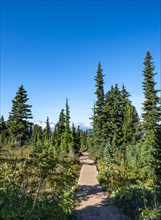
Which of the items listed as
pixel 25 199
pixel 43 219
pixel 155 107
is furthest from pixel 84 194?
pixel 155 107

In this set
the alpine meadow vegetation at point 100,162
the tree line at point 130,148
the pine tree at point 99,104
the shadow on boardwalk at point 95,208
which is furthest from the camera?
the pine tree at point 99,104

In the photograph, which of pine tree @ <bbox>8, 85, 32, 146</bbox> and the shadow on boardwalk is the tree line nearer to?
the shadow on boardwalk

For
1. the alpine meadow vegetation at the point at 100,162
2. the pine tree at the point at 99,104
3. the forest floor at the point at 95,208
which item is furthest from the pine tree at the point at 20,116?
the forest floor at the point at 95,208

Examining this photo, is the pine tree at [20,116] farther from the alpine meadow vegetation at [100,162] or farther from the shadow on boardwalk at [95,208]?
the shadow on boardwalk at [95,208]

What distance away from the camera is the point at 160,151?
596 inches

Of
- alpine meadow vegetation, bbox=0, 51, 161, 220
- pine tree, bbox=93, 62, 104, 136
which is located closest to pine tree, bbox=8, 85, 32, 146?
alpine meadow vegetation, bbox=0, 51, 161, 220

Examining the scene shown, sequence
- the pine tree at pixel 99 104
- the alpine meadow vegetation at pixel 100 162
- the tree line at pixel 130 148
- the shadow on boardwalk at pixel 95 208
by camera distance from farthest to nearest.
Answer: the pine tree at pixel 99 104 < the tree line at pixel 130 148 < the shadow on boardwalk at pixel 95 208 < the alpine meadow vegetation at pixel 100 162

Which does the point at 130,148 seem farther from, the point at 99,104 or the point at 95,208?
the point at 95,208

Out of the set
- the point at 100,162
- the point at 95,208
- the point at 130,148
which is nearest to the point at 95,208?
the point at 95,208

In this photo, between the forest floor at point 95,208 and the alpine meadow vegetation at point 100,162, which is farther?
the forest floor at point 95,208

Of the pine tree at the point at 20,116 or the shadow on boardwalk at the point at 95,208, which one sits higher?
the pine tree at the point at 20,116

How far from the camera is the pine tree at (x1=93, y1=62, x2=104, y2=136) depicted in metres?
37.1

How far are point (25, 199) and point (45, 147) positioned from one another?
109 inches

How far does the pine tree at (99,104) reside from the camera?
3706 cm
